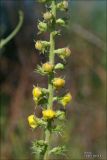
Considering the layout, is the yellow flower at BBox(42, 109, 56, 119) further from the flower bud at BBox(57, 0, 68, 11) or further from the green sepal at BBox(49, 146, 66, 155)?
the flower bud at BBox(57, 0, 68, 11)

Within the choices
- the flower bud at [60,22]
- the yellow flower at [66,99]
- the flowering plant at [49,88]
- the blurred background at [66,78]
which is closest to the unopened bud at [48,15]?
the flowering plant at [49,88]

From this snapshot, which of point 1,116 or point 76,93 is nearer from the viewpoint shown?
point 1,116

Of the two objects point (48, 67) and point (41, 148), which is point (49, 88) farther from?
point (41, 148)

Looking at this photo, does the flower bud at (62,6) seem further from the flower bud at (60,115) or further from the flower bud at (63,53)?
the flower bud at (60,115)

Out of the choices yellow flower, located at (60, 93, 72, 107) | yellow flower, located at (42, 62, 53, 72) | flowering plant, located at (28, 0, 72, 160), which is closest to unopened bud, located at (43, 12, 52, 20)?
flowering plant, located at (28, 0, 72, 160)

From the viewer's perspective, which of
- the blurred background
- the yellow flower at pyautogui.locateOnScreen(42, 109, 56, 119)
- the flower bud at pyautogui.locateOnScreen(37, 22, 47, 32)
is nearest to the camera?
the yellow flower at pyautogui.locateOnScreen(42, 109, 56, 119)

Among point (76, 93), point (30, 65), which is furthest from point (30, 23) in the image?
point (76, 93)

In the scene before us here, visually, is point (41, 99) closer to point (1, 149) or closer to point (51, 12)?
point (51, 12)
